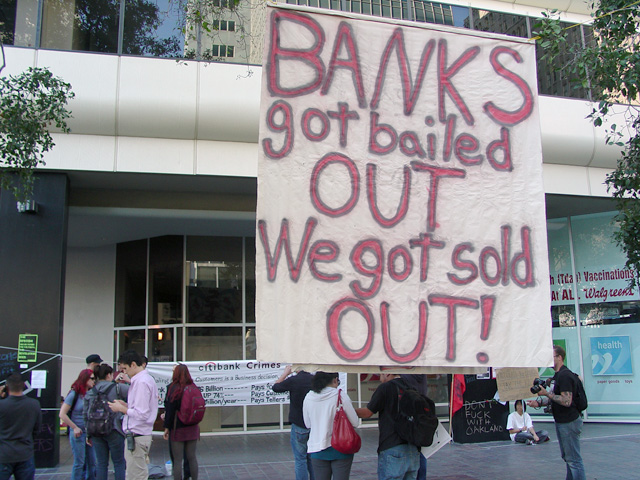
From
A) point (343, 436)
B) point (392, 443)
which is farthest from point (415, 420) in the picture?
point (343, 436)

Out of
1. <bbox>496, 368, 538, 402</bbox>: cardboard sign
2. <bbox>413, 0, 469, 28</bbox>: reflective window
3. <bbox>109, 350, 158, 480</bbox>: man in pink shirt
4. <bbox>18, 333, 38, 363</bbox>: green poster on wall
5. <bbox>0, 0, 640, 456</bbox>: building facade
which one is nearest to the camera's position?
<bbox>109, 350, 158, 480</bbox>: man in pink shirt

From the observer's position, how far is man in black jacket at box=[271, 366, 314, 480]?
22.9 feet

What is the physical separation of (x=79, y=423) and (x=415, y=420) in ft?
16.2

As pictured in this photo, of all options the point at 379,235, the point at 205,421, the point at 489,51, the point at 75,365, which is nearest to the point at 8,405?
the point at 379,235

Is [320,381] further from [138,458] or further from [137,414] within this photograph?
[138,458]

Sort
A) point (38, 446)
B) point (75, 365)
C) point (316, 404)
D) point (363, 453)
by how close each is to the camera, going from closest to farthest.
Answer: point (316, 404) < point (38, 446) < point (363, 453) < point (75, 365)

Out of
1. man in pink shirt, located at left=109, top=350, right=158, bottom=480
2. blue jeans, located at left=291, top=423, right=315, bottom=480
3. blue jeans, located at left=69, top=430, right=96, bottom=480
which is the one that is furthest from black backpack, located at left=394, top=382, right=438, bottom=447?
blue jeans, located at left=69, top=430, right=96, bottom=480

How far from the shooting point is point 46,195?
11.4 m

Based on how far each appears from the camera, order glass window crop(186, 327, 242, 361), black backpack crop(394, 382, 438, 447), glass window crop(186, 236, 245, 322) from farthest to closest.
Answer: glass window crop(186, 236, 245, 322)
glass window crop(186, 327, 242, 361)
black backpack crop(394, 382, 438, 447)

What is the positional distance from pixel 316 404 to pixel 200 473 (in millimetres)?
5036

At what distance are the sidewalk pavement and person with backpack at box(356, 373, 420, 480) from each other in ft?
14.0

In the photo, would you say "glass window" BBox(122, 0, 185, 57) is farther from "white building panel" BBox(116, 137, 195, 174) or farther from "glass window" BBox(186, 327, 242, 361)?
"glass window" BBox(186, 327, 242, 361)

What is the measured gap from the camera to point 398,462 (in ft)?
16.3

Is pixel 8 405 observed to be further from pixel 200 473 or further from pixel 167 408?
pixel 200 473
